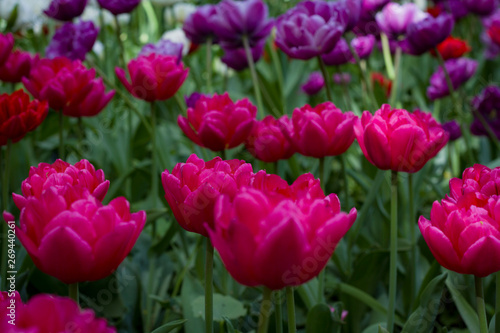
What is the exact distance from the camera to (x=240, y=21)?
1.17m

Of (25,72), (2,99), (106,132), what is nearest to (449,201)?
(2,99)

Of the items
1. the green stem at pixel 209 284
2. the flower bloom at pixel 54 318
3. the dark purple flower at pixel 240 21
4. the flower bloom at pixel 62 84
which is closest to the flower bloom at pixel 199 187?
the green stem at pixel 209 284

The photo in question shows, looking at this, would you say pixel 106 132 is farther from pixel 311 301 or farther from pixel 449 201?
pixel 449 201

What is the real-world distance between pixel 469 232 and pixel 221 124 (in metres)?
0.38

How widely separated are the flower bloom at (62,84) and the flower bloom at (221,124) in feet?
0.69

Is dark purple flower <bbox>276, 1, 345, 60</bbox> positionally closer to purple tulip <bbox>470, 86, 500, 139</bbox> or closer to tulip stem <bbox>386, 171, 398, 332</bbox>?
tulip stem <bbox>386, 171, 398, 332</bbox>

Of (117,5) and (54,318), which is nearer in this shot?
(54,318)

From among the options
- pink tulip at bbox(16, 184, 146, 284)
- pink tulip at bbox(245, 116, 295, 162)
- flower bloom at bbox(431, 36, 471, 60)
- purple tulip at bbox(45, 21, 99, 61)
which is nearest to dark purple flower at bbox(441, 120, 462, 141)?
flower bloom at bbox(431, 36, 471, 60)

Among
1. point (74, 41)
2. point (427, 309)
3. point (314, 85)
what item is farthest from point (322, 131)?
point (314, 85)

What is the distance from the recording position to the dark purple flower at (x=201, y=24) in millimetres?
1332

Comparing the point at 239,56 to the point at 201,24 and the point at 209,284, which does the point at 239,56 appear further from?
the point at 209,284

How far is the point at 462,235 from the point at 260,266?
0.73ft

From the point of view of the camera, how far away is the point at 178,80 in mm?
919

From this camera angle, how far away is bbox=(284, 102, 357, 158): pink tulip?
0.75 m
